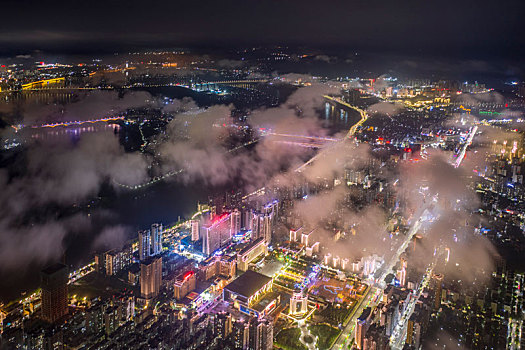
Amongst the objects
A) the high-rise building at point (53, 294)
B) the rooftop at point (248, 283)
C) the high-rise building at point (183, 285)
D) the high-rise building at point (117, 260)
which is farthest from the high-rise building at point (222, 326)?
the high-rise building at point (117, 260)

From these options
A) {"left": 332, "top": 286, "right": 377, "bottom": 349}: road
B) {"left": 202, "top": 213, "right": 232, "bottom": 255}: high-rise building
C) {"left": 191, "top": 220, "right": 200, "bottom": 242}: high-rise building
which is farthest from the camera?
{"left": 191, "top": 220, "right": 200, "bottom": 242}: high-rise building

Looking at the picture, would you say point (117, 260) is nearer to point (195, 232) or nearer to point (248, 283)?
point (195, 232)

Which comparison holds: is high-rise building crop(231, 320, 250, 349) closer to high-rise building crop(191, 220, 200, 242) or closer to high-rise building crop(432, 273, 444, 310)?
high-rise building crop(432, 273, 444, 310)

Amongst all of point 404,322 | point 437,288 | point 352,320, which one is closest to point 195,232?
point 352,320

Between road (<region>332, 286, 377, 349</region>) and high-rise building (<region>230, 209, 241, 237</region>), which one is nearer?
road (<region>332, 286, 377, 349</region>)

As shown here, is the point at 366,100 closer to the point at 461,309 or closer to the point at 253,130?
the point at 253,130

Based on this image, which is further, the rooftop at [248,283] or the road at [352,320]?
the rooftop at [248,283]

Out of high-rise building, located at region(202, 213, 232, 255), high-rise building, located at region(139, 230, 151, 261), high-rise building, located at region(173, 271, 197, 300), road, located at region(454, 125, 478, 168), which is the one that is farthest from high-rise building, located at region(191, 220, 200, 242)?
road, located at region(454, 125, 478, 168)

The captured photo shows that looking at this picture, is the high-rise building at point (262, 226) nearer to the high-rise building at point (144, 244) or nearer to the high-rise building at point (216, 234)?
the high-rise building at point (216, 234)
